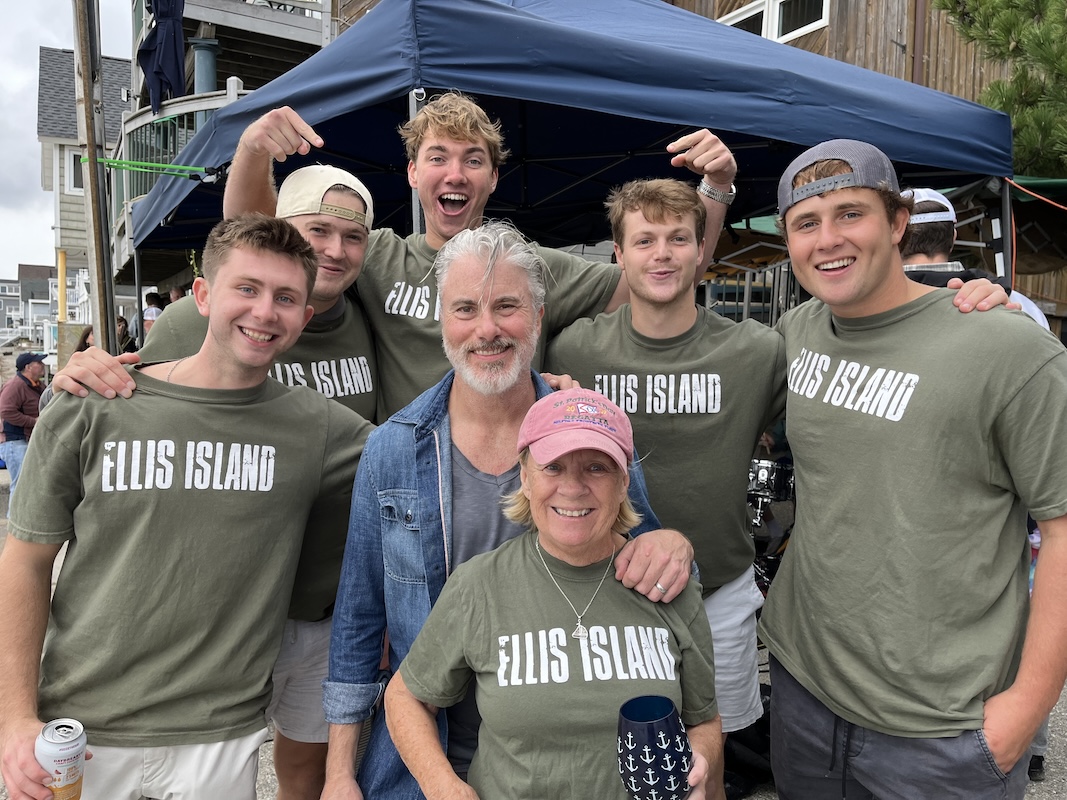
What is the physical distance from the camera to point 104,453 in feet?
6.28

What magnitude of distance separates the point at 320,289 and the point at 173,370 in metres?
0.60

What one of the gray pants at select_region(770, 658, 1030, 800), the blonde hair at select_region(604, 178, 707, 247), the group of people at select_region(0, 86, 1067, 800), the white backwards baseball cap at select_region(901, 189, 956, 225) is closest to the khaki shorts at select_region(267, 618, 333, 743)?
the group of people at select_region(0, 86, 1067, 800)

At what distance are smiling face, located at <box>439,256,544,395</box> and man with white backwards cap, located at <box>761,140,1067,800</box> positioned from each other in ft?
2.60

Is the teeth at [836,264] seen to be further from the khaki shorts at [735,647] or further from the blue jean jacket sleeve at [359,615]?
the blue jean jacket sleeve at [359,615]

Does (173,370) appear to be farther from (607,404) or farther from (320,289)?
(607,404)

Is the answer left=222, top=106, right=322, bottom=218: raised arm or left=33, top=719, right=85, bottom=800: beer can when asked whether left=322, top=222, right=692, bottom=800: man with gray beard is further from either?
left=222, top=106, right=322, bottom=218: raised arm

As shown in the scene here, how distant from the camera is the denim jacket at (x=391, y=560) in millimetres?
1979

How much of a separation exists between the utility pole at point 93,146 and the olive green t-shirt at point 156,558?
2.05 metres

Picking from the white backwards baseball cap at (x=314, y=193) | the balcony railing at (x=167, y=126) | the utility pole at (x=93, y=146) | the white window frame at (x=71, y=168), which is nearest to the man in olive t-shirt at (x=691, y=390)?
the white backwards baseball cap at (x=314, y=193)

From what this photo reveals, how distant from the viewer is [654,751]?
135 centimetres

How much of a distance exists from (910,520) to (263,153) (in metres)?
2.36

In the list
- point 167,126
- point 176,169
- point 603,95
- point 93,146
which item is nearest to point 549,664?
point 603,95

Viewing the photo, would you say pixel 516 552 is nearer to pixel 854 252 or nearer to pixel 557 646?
pixel 557 646

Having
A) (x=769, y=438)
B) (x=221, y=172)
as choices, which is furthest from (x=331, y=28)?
Answer: (x=769, y=438)
